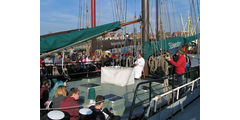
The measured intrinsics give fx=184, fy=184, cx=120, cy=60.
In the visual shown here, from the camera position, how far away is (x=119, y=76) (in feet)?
21.0

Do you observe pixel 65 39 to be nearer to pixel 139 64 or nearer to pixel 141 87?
pixel 141 87

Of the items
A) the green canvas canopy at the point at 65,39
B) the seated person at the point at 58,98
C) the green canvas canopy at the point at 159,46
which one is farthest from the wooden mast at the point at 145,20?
the seated person at the point at 58,98

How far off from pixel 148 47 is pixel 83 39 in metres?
3.72

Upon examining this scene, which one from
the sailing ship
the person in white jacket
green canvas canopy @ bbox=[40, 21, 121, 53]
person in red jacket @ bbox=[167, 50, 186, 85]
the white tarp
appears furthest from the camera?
the person in white jacket

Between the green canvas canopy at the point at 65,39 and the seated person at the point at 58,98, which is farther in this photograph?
the seated person at the point at 58,98

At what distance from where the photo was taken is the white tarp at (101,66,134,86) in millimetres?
6227

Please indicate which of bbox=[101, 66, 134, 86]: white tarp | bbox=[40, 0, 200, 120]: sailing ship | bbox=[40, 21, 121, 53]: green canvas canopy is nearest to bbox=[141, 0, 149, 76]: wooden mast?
bbox=[40, 0, 200, 120]: sailing ship

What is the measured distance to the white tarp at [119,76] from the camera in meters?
6.23

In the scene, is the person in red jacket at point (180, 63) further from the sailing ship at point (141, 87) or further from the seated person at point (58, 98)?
the seated person at point (58, 98)

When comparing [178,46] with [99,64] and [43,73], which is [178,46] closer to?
[99,64]

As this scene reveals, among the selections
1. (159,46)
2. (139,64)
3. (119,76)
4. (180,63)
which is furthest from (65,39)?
(159,46)

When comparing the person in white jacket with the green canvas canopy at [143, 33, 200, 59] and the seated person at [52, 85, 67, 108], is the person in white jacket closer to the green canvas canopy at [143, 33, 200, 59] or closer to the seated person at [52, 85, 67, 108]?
the green canvas canopy at [143, 33, 200, 59]
